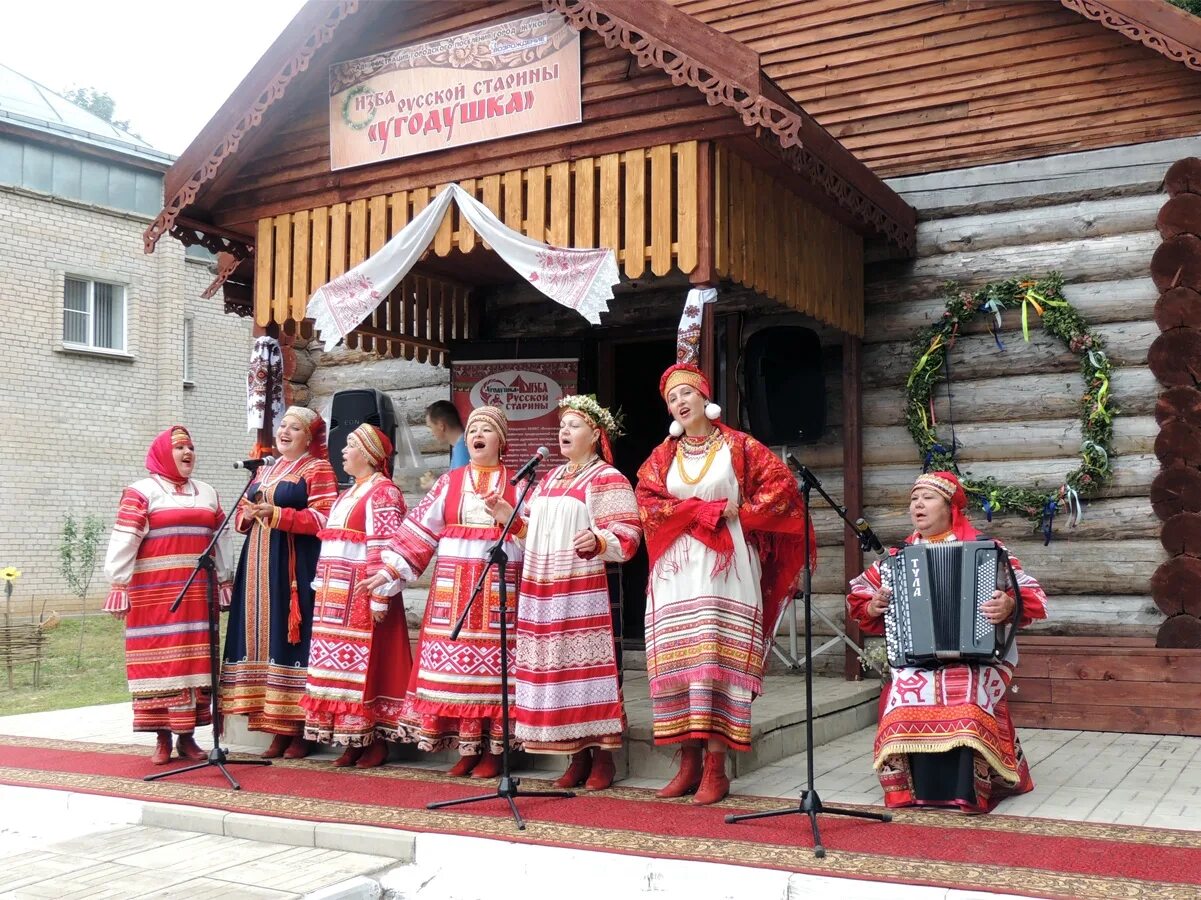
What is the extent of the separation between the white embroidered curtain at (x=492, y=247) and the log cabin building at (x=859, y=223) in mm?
129

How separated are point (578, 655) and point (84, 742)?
386cm

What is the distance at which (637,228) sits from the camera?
6312 mm

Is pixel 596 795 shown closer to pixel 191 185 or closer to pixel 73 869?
pixel 73 869

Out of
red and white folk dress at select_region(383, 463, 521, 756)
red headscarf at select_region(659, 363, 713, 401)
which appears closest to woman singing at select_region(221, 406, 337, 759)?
red and white folk dress at select_region(383, 463, 521, 756)

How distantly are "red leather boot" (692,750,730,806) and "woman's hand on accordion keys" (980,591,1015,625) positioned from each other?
1342 millimetres

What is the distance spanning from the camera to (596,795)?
18.6 ft

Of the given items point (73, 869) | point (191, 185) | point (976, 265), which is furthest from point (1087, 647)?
point (191, 185)

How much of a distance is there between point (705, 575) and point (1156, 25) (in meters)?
4.71

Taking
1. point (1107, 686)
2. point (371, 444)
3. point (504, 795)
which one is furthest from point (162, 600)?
point (1107, 686)

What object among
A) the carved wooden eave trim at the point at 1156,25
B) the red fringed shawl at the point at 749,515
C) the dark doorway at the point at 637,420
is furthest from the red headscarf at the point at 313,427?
the carved wooden eave trim at the point at 1156,25

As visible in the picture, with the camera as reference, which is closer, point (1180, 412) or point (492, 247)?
point (492, 247)

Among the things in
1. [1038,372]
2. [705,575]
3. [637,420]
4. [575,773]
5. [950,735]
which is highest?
[1038,372]

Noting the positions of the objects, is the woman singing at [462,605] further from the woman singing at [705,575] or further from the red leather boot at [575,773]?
the woman singing at [705,575]

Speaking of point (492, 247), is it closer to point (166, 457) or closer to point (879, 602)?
point (166, 457)
